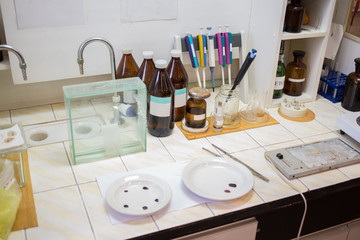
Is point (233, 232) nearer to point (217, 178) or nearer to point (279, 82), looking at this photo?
point (217, 178)

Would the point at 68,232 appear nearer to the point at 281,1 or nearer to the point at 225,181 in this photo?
the point at 225,181

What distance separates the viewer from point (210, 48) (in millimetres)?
1777

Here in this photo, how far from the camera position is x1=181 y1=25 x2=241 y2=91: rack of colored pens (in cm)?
175

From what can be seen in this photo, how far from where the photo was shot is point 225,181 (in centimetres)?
133

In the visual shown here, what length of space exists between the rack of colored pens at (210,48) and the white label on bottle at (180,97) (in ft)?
0.63

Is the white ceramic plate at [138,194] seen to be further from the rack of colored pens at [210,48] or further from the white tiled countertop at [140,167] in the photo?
the rack of colored pens at [210,48]

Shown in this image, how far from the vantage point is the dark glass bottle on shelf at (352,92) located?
171 cm

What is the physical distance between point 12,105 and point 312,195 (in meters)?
1.24

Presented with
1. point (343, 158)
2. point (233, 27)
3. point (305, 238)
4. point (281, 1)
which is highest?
point (281, 1)

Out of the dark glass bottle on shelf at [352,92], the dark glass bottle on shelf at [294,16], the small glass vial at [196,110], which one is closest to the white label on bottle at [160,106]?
the small glass vial at [196,110]

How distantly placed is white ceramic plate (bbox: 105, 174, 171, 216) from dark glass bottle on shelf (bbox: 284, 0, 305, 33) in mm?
873

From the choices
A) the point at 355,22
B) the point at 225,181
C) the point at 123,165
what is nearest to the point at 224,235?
the point at 225,181

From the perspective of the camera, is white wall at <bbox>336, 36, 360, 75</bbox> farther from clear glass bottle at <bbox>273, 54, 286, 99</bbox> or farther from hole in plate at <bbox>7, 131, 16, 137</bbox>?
hole in plate at <bbox>7, 131, 16, 137</bbox>

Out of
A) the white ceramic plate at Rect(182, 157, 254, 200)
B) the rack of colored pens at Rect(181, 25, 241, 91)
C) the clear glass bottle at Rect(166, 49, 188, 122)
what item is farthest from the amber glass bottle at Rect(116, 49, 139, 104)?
the white ceramic plate at Rect(182, 157, 254, 200)
